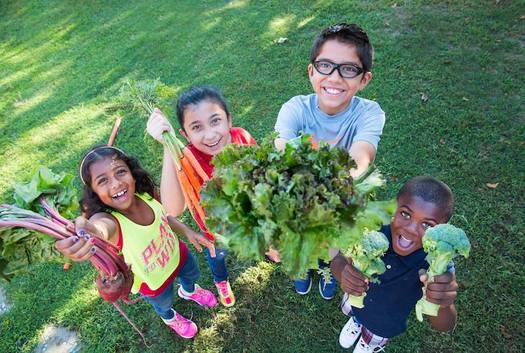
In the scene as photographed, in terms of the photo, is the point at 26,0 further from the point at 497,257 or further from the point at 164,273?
the point at 497,257

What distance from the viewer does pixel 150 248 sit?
9.87 ft

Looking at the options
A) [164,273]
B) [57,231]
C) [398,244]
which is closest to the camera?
[57,231]

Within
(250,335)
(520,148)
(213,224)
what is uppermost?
(213,224)

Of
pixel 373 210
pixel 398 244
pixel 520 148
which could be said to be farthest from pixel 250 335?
pixel 520 148

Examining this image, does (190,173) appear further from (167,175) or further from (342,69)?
(342,69)

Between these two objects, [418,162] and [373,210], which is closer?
[373,210]

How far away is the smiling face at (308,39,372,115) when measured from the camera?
2.65 metres

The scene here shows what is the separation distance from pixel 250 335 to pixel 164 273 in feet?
4.16

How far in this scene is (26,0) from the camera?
1278 cm

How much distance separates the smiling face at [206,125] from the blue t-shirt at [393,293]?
1.50 m

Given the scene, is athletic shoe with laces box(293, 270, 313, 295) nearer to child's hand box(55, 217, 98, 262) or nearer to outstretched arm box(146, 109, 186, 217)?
outstretched arm box(146, 109, 186, 217)

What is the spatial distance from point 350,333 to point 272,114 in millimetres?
3829

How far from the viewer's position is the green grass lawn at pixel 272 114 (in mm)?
3752

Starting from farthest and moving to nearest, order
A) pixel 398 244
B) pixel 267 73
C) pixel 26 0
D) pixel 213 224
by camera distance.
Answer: pixel 26 0, pixel 267 73, pixel 398 244, pixel 213 224
